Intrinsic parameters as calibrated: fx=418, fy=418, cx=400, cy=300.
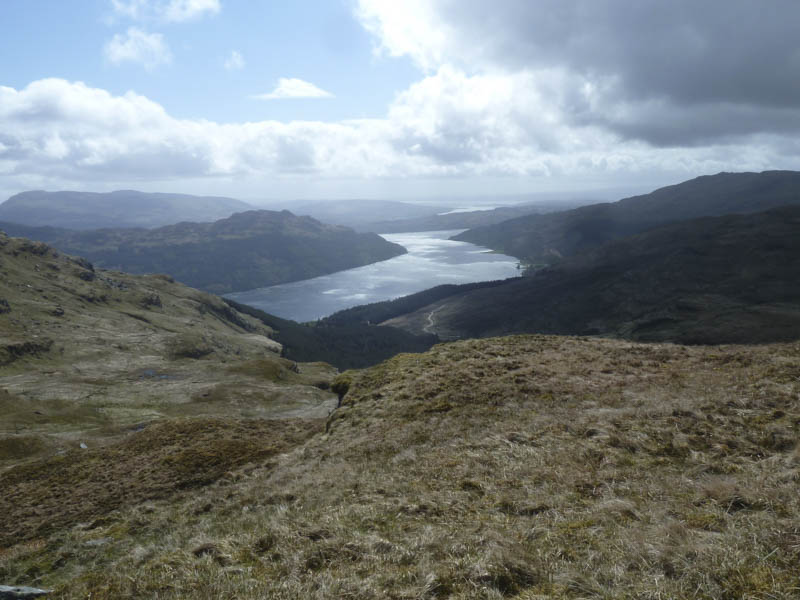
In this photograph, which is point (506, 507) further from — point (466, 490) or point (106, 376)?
point (106, 376)

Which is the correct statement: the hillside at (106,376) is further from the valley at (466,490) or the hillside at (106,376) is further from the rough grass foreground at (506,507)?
the rough grass foreground at (506,507)

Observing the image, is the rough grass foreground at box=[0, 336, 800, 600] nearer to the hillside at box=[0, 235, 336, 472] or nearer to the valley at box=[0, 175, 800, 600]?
the valley at box=[0, 175, 800, 600]

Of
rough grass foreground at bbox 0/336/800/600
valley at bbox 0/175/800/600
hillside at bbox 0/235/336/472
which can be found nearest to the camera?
rough grass foreground at bbox 0/336/800/600

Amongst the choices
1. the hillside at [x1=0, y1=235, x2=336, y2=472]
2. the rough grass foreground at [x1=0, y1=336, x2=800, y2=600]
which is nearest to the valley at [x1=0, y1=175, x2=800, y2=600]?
the rough grass foreground at [x1=0, y1=336, x2=800, y2=600]

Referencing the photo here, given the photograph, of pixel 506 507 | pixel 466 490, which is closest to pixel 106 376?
pixel 466 490

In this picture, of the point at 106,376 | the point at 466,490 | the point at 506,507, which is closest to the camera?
the point at 506,507

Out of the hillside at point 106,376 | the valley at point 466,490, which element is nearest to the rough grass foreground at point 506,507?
the valley at point 466,490

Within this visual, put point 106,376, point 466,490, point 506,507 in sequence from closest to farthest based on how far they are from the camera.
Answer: point 506,507, point 466,490, point 106,376

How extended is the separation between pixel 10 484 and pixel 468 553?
35.8 metres

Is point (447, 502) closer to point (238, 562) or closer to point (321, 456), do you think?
point (238, 562)

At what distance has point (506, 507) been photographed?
13.5 meters

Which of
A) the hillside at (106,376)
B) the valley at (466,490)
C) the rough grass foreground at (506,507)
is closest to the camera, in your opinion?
the rough grass foreground at (506,507)

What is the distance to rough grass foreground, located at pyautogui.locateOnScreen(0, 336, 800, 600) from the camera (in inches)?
362

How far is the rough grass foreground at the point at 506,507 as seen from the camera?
9203mm
